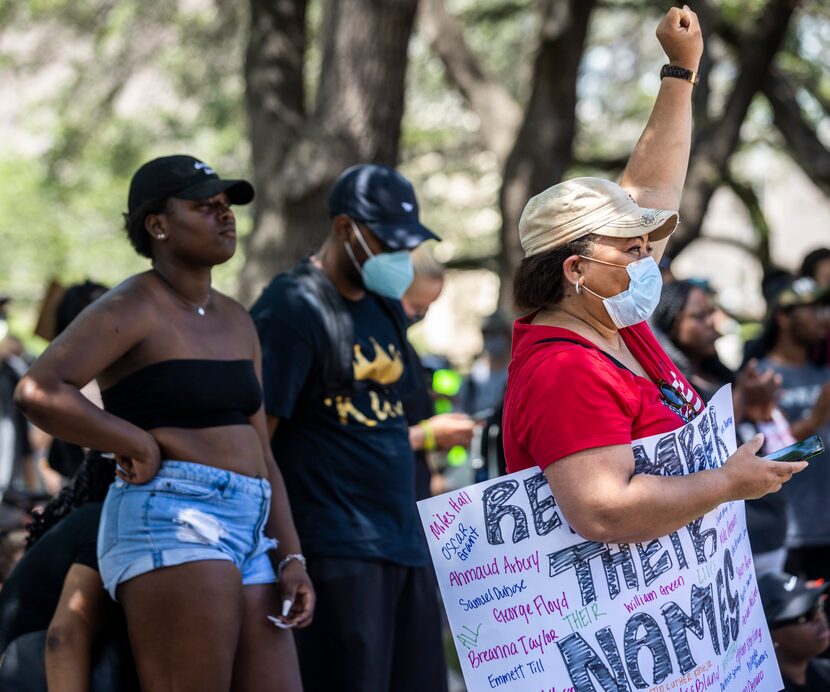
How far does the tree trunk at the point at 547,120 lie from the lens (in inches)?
428

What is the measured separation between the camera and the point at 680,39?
334 cm

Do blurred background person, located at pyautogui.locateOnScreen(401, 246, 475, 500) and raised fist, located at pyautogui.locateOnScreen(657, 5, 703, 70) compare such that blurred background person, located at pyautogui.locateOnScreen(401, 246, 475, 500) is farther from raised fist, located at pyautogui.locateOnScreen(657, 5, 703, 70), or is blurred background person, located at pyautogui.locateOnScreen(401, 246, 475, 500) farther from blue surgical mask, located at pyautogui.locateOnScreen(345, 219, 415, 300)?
raised fist, located at pyautogui.locateOnScreen(657, 5, 703, 70)

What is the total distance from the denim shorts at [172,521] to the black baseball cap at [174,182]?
788 mm

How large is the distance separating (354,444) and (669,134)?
1523 mm

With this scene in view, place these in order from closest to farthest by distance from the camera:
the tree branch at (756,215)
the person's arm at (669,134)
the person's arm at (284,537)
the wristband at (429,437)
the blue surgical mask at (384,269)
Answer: the person's arm at (669,134), the person's arm at (284,537), the blue surgical mask at (384,269), the wristband at (429,437), the tree branch at (756,215)

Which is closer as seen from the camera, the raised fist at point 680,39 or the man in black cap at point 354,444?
the raised fist at point 680,39

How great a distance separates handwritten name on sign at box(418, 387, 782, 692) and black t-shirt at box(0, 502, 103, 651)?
125 cm

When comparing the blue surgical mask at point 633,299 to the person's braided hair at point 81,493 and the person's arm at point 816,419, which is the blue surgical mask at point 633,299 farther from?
the person's arm at point 816,419

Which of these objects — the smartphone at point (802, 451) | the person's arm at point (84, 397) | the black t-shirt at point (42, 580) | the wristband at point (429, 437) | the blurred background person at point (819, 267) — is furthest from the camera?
the blurred background person at point (819, 267)

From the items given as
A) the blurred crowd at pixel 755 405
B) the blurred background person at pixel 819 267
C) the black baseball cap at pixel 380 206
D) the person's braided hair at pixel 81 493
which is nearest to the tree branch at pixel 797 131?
the blurred background person at pixel 819 267

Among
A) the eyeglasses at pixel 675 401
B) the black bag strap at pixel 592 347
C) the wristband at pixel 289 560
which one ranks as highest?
the black bag strap at pixel 592 347

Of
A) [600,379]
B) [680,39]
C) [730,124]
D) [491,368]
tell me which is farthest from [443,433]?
[730,124]

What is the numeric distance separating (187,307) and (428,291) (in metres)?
2.07

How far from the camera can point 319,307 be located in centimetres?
423
